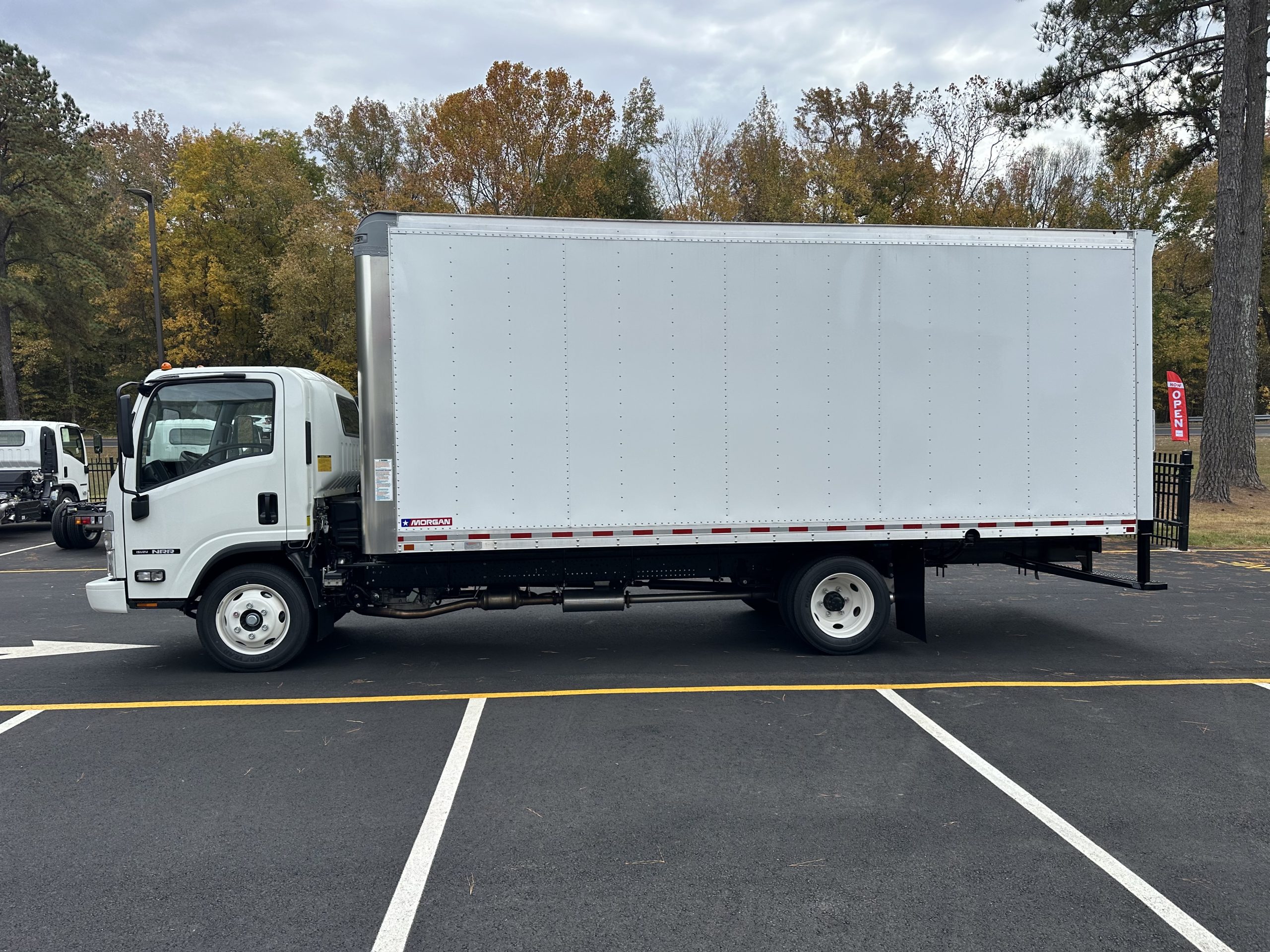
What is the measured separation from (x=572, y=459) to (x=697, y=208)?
96.3 feet

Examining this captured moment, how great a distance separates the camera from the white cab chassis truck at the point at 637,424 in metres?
6.43

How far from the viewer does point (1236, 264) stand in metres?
17.5

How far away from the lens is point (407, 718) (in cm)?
576

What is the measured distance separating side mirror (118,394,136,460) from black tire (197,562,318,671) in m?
1.18

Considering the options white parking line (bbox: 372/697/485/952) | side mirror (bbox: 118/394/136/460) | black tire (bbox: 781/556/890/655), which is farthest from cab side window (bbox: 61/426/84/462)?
black tire (bbox: 781/556/890/655)

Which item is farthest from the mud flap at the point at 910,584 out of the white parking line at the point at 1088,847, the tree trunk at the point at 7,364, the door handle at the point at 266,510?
the tree trunk at the point at 7,364

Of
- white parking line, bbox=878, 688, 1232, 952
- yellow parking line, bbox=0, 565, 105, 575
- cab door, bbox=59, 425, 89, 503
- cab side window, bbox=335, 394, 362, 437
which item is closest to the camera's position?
white parking line, bbox=878, 688, 1232, 952

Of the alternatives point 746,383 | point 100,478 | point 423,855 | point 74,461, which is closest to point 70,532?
point 74,461

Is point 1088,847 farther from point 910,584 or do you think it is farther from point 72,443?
point 72,443

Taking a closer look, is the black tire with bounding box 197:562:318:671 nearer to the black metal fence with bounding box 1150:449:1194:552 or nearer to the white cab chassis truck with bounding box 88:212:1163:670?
the white cab chassis truck with bounding box 88:212:1163:670

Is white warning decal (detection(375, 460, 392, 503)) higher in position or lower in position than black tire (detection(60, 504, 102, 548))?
higher

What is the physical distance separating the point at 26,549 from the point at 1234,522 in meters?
22.0

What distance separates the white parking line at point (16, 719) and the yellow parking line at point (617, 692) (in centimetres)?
7

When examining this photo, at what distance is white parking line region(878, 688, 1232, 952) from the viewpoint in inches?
129
